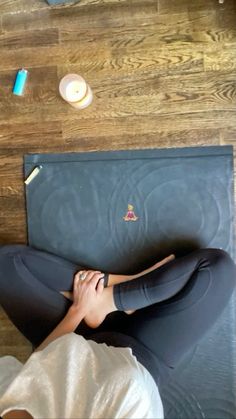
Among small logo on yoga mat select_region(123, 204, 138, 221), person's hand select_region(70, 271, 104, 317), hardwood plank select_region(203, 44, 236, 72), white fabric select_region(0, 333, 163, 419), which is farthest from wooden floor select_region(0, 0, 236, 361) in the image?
white fabric select_region(0, 333, 163, 419)

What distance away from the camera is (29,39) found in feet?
4.52

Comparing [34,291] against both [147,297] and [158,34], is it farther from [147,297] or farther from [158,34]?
[158,34]

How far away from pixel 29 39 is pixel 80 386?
1069 mm

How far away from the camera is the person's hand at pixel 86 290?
115 cm

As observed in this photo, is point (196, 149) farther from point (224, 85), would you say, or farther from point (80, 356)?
point (80, 356)

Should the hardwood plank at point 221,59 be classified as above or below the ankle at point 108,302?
above

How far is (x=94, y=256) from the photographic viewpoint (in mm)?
1326

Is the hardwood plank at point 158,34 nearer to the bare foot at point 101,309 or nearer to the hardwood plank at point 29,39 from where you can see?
the hardwood plank at point 29,39

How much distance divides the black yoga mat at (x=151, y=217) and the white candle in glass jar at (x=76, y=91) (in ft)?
0.52

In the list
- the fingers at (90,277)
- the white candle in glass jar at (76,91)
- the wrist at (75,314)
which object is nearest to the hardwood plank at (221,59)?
the white candle in glass jar at (76,91)

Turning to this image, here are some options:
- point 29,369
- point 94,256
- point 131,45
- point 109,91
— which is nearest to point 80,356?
point 29,369

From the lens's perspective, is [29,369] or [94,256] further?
[94,256]

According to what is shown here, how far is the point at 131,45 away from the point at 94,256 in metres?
0.65

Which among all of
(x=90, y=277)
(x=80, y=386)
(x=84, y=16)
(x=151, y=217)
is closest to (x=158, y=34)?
(x=84, y=16)
